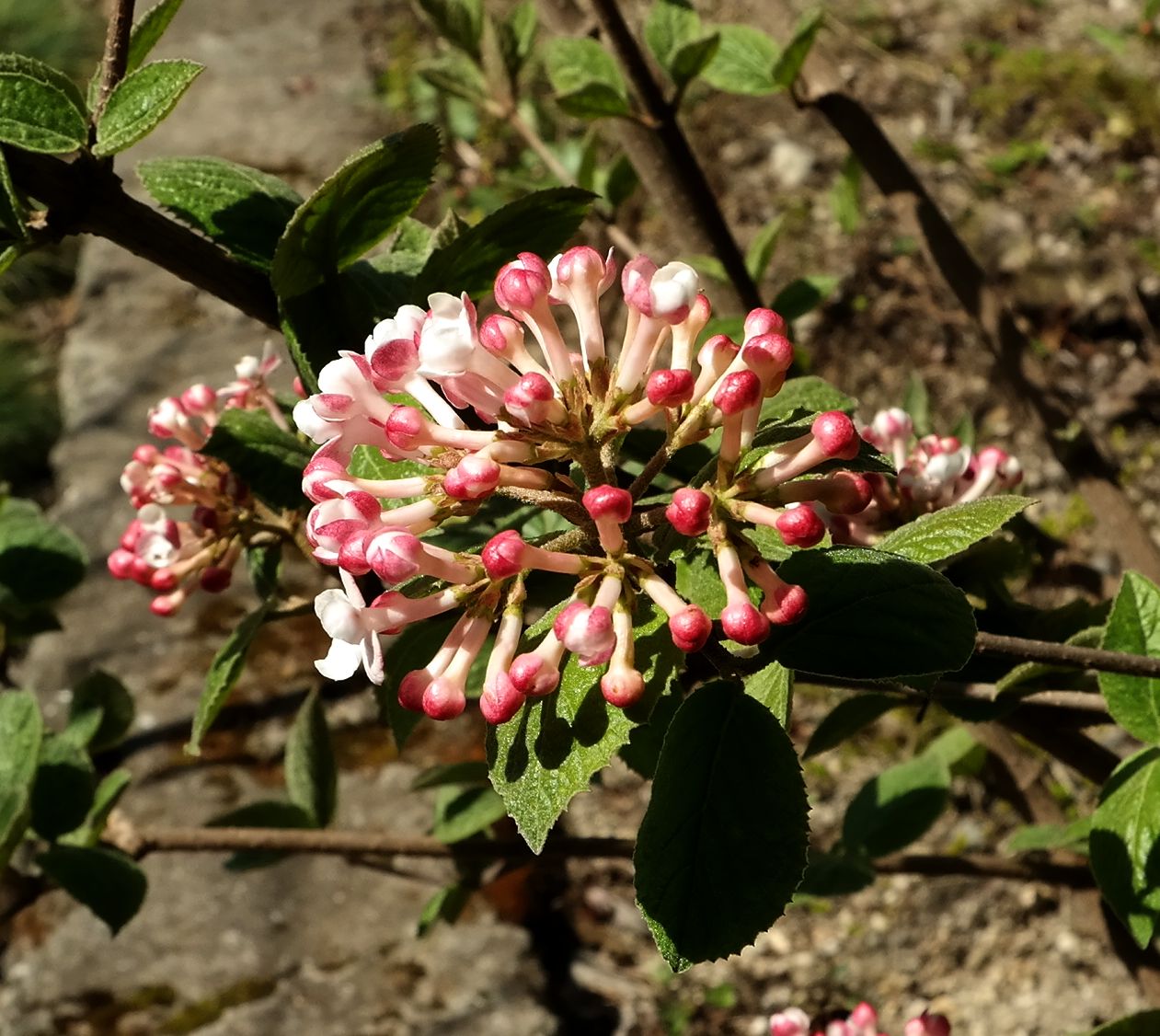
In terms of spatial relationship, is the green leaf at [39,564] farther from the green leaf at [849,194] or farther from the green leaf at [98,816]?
the green leaf at [849,194]

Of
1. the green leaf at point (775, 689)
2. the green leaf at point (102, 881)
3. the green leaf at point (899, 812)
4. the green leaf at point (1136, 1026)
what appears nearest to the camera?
the green leaf at point (775, 689)

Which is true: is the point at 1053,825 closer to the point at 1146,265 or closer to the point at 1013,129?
the point at 1146,265

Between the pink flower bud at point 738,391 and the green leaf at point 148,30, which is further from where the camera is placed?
the green leaf at point 148,30

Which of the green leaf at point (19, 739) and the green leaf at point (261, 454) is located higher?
the green leaf at point (261, 454)

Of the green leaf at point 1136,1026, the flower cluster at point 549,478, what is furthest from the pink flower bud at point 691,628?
the green leaf at point 1136,1026

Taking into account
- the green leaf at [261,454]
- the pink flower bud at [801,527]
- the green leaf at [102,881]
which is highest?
the pink flower bud at [801,527]

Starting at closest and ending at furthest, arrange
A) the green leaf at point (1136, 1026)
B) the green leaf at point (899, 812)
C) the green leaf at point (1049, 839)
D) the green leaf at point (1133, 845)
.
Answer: the green leaf at point (1133, 845) → the green leaf at point (1136, 1026) → the green leaf at point (1049, 839) → the green leaf at point (899, 812)

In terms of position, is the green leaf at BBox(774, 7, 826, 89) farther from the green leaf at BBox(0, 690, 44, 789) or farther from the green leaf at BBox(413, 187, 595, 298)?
the green leaf at BBox(0, 690, 44, 789)

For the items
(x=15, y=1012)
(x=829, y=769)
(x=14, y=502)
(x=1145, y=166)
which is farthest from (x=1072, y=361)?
(x=15, y=1012)
